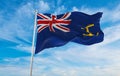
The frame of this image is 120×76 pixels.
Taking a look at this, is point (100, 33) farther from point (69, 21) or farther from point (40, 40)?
point (40, 40)

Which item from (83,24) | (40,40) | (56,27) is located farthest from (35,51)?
(83,24)

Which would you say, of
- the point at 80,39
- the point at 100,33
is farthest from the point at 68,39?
the point at 100,33

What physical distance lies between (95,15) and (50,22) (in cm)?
424

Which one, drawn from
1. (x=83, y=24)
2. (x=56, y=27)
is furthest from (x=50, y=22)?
(x=83, y=24)

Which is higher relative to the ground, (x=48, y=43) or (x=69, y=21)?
(x=69, y=21)

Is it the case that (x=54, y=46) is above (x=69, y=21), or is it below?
below

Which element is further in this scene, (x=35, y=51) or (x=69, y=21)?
(x=69, y=21)

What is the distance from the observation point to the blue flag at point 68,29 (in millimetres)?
30688

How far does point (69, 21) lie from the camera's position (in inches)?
1238

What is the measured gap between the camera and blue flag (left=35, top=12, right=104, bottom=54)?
30.7 meters

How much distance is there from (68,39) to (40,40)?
8.67 feet

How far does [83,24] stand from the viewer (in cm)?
3138

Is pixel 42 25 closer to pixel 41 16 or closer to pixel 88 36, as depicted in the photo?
pixel 41 16

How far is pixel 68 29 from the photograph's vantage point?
103 feet
